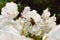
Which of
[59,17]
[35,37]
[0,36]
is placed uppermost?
[59,17]

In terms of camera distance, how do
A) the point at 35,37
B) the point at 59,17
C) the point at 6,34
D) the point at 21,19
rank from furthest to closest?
the point at 59,17, the point at 21,19, the point at 35,37, the point at 6,34

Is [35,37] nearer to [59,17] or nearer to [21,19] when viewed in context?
[21,19]

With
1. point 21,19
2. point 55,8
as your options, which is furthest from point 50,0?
point 21,19

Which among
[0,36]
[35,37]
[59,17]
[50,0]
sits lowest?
[0,36]

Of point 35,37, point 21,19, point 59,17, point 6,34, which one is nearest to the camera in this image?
point 6,34

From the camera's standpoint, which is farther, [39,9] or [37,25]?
[39,9]

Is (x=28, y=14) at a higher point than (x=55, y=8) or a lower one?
lower

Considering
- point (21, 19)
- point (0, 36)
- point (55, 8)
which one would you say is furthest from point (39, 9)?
point (0, 36)

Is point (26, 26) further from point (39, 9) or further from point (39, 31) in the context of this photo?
point (39, 9)

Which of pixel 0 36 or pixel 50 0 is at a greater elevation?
pixel 50 0
